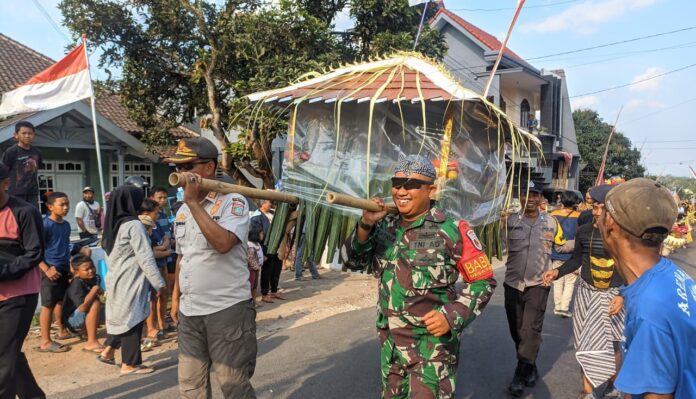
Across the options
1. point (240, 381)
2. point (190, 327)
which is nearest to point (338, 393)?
point (240, 381)

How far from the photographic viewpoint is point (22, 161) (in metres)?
5.55

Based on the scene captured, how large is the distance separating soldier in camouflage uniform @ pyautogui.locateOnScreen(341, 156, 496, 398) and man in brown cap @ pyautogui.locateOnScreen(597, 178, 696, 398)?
90 centimetres

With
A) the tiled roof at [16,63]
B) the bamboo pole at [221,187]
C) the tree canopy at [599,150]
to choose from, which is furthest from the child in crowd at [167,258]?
the tree canopy at [599,150]

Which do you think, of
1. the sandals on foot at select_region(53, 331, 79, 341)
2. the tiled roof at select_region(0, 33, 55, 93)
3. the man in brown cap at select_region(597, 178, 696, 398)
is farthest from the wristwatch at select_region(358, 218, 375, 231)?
the tiled roof at select_region(0, 33, 55, 93)

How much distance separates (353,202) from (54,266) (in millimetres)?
4129

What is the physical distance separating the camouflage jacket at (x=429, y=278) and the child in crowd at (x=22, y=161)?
503 cm

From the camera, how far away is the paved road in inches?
156

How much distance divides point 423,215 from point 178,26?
27.9ft

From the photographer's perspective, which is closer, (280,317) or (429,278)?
(429,278)

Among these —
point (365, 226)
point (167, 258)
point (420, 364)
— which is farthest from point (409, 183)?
point (167, 258)

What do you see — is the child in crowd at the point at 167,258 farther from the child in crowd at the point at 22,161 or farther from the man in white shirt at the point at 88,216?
the man in white shirt at the point at 88,216

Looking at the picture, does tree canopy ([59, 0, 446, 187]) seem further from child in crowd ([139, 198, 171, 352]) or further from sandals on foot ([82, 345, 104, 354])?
sandals on foot ([82, 345, 104, 354])

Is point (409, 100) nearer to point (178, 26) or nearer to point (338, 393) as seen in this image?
point (338, 393)

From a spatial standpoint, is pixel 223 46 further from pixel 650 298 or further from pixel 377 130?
pixel 650 298
